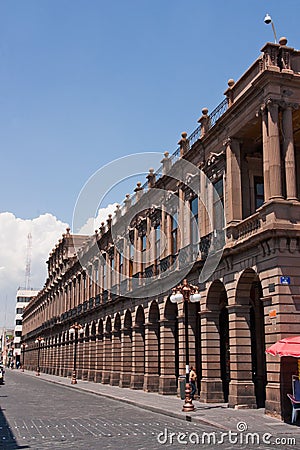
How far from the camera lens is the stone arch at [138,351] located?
117 feet

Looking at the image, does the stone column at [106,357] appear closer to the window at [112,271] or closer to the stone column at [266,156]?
the window at [112,271]

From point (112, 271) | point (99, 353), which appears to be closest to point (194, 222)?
point (112, 271)

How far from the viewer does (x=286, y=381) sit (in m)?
18.7

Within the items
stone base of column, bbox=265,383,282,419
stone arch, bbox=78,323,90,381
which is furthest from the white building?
stone base of column, bbox=265,383,282,419

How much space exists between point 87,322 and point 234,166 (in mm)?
30606

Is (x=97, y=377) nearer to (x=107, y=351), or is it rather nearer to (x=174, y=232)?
(x=107, y=351)

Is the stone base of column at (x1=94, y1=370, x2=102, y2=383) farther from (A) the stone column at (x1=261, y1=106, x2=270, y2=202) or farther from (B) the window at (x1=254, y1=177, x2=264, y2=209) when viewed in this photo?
(A) the stone column at (x1=261, y1=106, x2=270, y2=202)

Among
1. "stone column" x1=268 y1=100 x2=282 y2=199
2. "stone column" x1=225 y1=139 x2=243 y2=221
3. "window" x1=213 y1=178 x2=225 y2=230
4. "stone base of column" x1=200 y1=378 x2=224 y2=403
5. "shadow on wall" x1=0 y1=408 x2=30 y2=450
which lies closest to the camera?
"shadow on wall" x1=0 y1=408 x2=30 y2=450

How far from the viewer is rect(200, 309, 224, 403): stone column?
964 inches

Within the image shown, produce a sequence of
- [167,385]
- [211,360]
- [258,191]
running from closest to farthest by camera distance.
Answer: [211,360] < [258,191] < [167,385]

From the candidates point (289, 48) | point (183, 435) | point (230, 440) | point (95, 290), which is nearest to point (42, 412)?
point (183, 435)

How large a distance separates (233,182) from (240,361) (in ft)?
23.4

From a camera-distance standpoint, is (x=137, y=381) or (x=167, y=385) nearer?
(x=167, y=385)

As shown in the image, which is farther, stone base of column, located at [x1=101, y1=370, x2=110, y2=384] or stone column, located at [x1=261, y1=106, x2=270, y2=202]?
stone base of column, located at [x1=101, y1=370, x2=110, y2=384]
